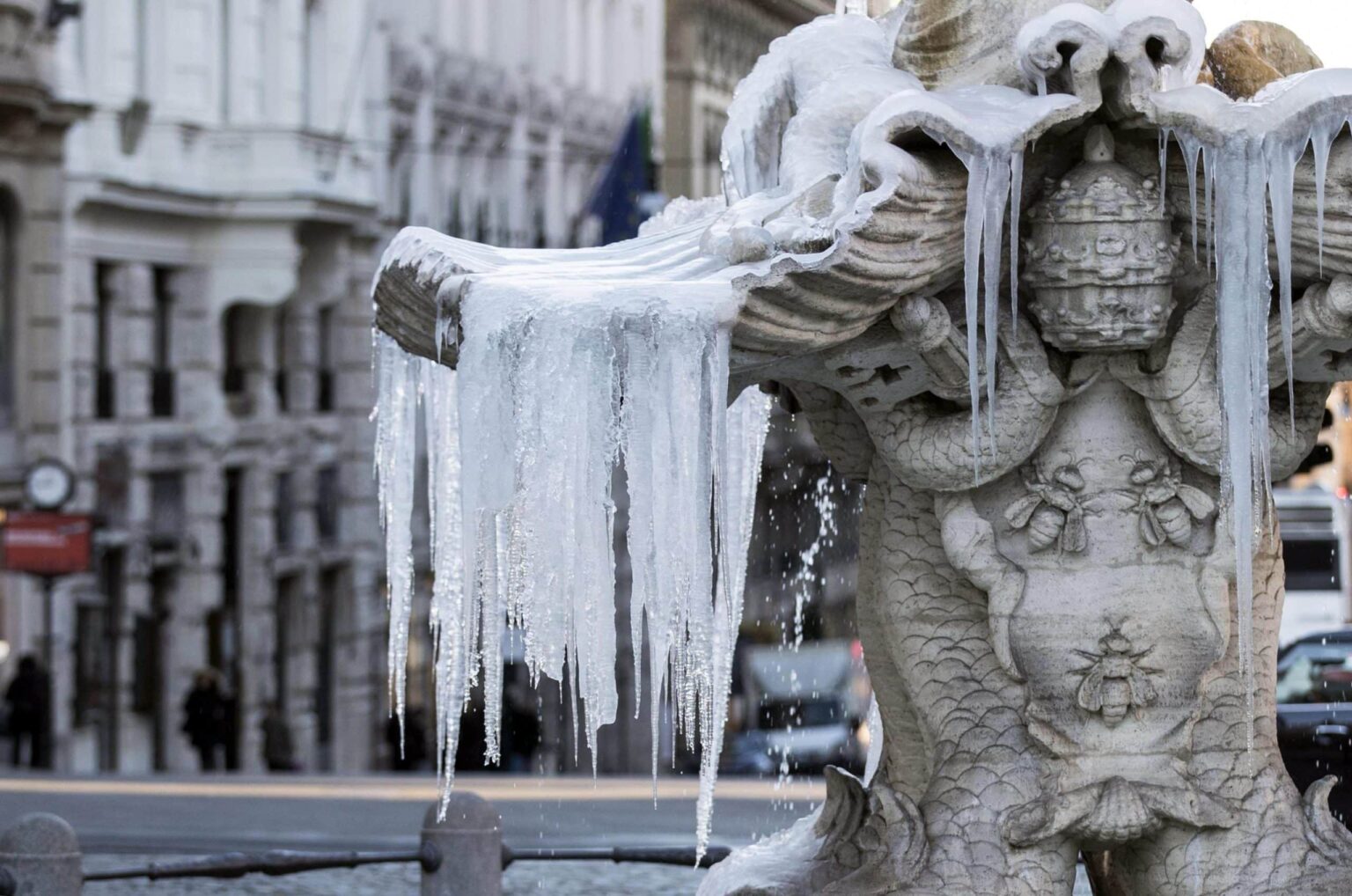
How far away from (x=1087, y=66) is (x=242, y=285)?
103ft

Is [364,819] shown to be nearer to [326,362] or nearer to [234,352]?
[234,352]

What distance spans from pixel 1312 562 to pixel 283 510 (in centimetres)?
1378

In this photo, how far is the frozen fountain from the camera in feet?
18.7

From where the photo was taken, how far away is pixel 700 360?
564 cm

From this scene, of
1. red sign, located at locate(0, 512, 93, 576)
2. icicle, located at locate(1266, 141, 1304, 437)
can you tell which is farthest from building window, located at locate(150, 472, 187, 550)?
icicle, located at locate(1266, 141, 1304, 437)

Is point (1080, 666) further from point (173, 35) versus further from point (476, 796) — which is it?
point (173, 35)

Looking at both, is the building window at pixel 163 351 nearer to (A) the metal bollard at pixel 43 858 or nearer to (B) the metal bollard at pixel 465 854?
(B) the metal bollard at pixel 465 854

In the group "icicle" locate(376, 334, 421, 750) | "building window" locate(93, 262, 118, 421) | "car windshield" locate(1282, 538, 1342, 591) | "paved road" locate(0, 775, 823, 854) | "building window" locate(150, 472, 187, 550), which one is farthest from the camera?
"building window" locate(150, 472, 187, 550)

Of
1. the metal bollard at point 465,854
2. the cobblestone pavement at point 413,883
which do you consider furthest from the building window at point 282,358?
the metal bollard at point 465,854

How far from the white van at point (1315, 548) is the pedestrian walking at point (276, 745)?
357 inches

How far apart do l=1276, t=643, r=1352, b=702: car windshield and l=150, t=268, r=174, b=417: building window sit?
2400 centimetres

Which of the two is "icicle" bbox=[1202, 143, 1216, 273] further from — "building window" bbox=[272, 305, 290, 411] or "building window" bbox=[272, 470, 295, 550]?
"building window" bbox=[272, 305, 290, 411]

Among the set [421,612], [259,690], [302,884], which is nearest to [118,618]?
[259,690]

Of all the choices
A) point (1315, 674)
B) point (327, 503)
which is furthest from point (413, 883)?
point (327, 503)
